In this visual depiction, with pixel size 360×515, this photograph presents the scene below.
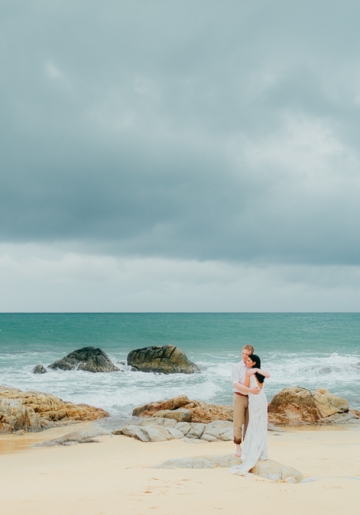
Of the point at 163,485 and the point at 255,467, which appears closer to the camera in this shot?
the point at 163,485

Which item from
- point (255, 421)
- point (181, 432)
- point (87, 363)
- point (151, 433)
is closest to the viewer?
point (255, 421)

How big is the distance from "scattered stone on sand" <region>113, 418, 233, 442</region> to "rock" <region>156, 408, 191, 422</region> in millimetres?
1045

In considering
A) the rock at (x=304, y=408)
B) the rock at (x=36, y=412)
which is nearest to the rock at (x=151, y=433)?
the rock at (x=36, y=412)

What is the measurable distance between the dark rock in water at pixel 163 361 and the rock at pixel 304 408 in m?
12.4

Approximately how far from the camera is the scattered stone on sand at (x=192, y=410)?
14.9 metres

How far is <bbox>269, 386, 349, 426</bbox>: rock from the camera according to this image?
15.5 metres

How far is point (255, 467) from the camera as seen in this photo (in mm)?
7516

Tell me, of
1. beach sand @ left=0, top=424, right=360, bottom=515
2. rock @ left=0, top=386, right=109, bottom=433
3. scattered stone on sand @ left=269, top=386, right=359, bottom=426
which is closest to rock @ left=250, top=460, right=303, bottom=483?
beach sand @ left=0, top=424, right=360, bottom=515

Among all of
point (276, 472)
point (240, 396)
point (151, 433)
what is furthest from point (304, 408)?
point (276, 472)

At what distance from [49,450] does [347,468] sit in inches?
278

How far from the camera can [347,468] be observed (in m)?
8.34

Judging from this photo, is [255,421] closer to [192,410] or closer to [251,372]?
[251,372]

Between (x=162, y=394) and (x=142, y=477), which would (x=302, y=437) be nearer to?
(x=142, y=477)

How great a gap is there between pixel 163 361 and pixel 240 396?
2105 centimetres
